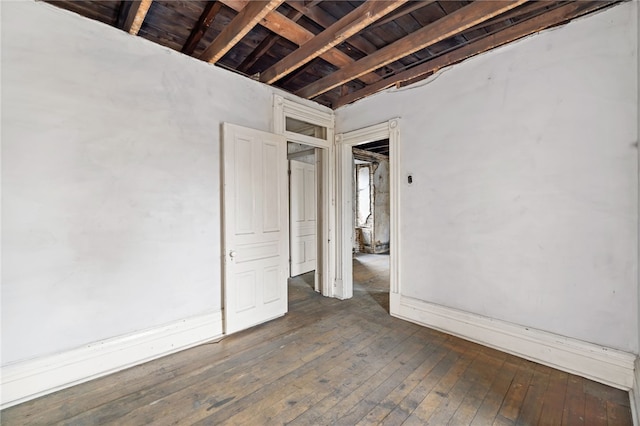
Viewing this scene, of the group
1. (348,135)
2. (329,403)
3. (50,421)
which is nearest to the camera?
(50,421)

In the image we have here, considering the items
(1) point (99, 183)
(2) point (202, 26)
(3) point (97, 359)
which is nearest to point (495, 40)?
(2) point (202, 26)

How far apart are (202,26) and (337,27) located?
1259 millimetres

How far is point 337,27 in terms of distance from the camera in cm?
237

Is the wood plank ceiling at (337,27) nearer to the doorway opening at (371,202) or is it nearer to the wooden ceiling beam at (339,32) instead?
the wooden ceiling beam at (339,32)

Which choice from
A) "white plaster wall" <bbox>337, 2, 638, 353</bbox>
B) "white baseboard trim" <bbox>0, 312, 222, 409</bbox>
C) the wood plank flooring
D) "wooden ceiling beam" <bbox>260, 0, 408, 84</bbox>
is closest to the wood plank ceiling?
"wooden ceiling beam" <bbox>260, 0, 408, 84</bbox>

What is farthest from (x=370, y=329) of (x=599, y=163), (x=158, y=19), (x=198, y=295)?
(x=158, y=19)

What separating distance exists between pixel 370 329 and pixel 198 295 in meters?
→ 1.86

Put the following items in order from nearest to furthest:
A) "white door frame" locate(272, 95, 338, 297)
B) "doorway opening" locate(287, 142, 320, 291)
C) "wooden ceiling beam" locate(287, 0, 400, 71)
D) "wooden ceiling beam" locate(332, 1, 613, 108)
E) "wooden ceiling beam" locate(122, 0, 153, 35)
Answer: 1. "wooden ceiling beam" locate(122, 0, 153, 35)
2. "wooden ceiling beam" locate(332, 1, 613, 108)
3. "wooden ceiling beam" locate(287, 0, 400, 71)
4. "white door frame" locate(272, 95, 338, 297)
5. "doorway opening" locate(287, 142, 320, 291)

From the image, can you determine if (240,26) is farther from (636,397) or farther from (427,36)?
(636,397)

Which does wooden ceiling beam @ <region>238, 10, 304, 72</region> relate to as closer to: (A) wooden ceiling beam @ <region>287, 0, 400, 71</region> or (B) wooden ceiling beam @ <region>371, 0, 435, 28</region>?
(A) wooden ceiling beam @ <region>287, 0, 400, 71</region>

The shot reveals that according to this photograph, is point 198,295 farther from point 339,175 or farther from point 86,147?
point 339,175

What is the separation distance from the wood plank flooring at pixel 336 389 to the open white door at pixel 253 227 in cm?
40

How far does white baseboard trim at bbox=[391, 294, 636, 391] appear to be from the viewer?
2062 mm

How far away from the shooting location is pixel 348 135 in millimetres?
3914
